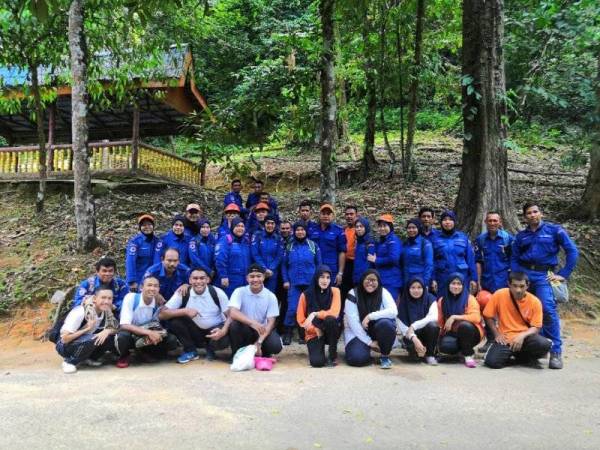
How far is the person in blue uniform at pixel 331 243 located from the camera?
6559 mm

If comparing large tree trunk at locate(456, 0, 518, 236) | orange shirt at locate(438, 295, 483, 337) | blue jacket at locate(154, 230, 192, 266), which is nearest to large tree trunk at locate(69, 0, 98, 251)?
blue jacket at locate(154, 230, 192, 266)

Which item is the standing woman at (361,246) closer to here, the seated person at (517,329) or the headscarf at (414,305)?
the headscarf at (414,305)

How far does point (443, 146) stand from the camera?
57.8 feet

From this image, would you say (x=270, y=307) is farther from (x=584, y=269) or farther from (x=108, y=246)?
(x=584, y=269)

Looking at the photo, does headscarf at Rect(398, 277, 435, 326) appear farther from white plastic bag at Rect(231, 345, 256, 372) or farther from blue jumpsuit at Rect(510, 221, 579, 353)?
white plastic bag at Rect(231, 345, 256, 372)

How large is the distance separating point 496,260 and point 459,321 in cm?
114

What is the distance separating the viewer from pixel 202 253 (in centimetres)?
644

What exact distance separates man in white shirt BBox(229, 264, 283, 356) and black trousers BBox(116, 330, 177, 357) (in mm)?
669

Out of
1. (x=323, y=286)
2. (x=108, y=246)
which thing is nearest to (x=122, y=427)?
(x=323, y=286)

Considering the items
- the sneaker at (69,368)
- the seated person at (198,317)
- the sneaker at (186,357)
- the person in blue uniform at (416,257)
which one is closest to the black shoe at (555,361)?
the person in blue uniform at (416,257)

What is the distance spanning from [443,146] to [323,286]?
13.5 metres

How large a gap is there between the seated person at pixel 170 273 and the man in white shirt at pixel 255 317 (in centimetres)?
72

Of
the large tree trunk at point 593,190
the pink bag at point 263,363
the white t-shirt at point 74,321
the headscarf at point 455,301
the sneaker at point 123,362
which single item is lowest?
the sneaker at point 123,362

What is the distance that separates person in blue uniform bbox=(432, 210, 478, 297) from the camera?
599 cm
